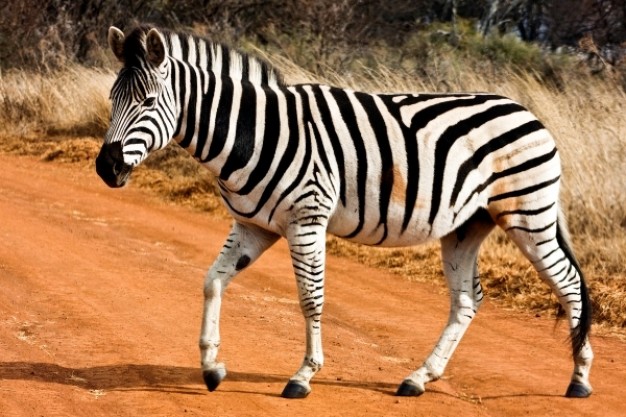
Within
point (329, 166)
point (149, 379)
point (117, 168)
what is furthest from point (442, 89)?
point (117, 168)

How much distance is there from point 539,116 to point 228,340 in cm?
512

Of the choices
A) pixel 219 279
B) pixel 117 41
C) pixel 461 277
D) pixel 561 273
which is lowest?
pixel 219 279

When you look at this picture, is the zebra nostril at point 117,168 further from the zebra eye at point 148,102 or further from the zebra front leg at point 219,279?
the zebra front leg at point 219,279

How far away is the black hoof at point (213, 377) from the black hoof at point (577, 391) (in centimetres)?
196

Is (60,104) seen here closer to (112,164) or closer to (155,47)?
(155,47)

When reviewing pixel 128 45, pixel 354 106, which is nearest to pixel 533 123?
pixel 354 106

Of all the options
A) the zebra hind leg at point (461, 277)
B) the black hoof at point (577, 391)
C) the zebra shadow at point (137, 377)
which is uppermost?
the zebra hind leg at point (461, 277)

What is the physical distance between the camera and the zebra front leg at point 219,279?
6031 mm

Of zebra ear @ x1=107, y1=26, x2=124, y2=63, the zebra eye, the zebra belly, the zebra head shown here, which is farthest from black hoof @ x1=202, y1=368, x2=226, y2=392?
zebra ear @ x1=107, y1=26, x2=124, y2=63

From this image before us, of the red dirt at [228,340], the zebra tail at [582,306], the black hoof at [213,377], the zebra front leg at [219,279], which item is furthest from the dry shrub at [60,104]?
the zebra tail at [582,306]

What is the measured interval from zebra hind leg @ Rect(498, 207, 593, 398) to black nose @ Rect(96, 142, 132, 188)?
6.99 ft

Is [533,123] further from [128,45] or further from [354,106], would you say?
[128,45]

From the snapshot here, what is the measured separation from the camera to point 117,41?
5816mm

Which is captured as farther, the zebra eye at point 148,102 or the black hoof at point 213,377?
the black hoof at point 213,377
